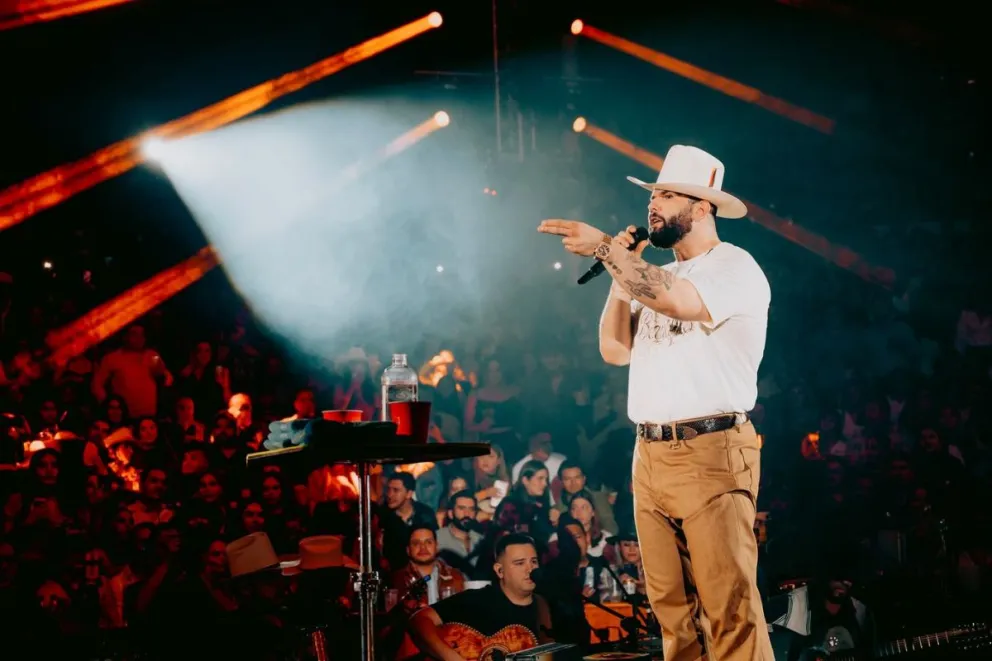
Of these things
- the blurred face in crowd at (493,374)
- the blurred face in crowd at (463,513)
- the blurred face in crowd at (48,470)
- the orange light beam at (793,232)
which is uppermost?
the orange light beam at (793,232)

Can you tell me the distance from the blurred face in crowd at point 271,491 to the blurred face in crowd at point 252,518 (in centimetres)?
21

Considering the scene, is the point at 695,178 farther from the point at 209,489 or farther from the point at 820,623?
the point at 209,489

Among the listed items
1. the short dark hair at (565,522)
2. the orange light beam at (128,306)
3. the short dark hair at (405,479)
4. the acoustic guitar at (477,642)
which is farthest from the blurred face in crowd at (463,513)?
the orange light beam at (128,306)

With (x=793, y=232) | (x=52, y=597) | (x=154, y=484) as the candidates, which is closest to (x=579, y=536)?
(x=154, y=484)

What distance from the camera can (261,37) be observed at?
25.1 ft

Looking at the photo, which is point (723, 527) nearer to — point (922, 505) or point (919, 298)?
point (922, 505)

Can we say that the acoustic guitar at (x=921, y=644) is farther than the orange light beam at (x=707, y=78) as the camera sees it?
No

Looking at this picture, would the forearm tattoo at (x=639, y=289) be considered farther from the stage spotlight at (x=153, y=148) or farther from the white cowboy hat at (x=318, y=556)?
the stage spotlight at (x=153, y=148)

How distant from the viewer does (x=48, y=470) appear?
528 cm

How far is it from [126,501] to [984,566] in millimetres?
5431

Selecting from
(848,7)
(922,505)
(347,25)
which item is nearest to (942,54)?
(848,7)

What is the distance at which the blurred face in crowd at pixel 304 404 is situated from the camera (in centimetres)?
629

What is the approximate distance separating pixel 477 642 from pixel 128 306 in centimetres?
403

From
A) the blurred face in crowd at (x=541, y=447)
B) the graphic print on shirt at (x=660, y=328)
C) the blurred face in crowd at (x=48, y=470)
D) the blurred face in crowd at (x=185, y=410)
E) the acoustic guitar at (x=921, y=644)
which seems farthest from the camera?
the blurred face in crowd at (x=541, y=447)
